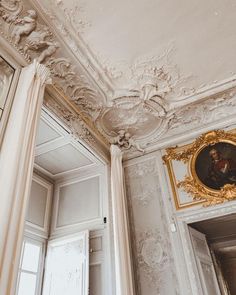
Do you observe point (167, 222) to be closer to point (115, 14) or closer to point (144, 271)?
point (144, 271)

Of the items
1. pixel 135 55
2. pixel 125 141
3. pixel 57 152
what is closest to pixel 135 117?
pixel 125 141

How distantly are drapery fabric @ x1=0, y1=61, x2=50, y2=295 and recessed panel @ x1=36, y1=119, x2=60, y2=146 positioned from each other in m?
0.95

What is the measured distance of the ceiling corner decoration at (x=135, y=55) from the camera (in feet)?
9.62

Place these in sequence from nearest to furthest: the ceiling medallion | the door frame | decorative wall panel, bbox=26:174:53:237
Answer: the door frame → the ceiling medallion → decorative wall panel, bbox=26:174:53:237

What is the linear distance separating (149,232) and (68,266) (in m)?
1.22

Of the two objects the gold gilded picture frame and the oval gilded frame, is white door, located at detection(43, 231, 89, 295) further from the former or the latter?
the oval gilded frame

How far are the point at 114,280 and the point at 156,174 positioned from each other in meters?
1.65

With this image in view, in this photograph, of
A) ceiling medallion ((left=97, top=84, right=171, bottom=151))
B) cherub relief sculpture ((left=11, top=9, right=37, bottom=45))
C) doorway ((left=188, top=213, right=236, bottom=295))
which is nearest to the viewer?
cherub relief sculpture ((left=11, top=9, right=37, bottom=45))

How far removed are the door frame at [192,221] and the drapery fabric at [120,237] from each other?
2.34 feet

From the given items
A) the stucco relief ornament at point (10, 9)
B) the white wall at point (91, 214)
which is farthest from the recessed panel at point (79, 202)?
the stucco relief ornament at point (10, 9)

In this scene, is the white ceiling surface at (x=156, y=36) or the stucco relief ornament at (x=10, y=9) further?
the white ceiling surface at (x=156, y=36)

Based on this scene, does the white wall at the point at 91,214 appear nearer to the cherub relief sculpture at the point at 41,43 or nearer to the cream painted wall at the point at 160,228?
the cream painted wall at the point at 160,228

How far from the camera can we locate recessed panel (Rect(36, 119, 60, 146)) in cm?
374

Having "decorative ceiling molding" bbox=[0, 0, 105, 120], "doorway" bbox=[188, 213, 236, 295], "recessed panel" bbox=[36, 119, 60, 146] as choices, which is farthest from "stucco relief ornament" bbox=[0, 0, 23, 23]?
"doorway" bbox=[188, 213, 236, 295]
